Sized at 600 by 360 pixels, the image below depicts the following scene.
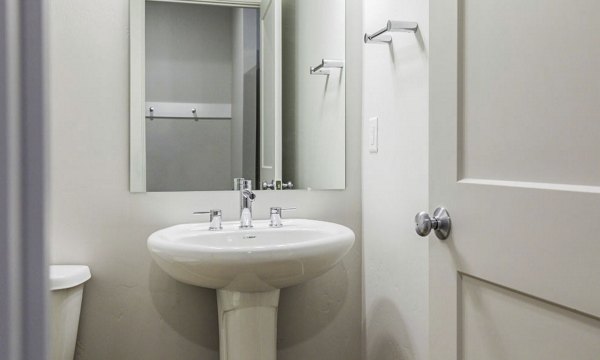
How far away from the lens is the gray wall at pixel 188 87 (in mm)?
1760

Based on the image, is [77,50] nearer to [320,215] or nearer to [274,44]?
[274,44]

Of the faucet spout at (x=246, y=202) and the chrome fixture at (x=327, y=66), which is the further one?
the chrome fixture at (x=327, y=66)

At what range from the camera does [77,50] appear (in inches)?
66.1

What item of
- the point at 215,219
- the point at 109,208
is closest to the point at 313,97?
the point at 215,219

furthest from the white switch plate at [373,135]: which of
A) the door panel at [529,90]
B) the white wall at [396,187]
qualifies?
the door panel at [529,90]

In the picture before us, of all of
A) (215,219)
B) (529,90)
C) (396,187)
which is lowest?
(215,219)

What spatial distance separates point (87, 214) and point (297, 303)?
0.80 metres

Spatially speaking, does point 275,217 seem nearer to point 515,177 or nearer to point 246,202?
point 246,202

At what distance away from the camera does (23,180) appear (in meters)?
0.30

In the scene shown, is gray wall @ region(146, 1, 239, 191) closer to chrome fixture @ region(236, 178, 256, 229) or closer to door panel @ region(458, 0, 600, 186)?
chrome fixture @ region(236, 178, 256, 229)

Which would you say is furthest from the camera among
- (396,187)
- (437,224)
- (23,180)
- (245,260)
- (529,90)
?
(396,187)

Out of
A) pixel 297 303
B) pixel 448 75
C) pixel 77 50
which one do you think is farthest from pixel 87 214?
pixel 448 75

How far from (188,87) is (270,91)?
298 mm

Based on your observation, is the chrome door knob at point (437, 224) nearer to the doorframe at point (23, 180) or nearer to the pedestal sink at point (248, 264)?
the pedestal sink at point (248, 264)
